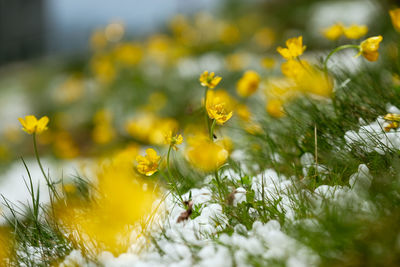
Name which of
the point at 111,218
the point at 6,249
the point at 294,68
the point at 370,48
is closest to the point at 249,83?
the point at 294,68

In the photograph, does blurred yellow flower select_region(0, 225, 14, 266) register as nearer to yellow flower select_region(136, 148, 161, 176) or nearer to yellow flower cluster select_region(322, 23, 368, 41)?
yellow flower select_region(136, 148, 161, 176)

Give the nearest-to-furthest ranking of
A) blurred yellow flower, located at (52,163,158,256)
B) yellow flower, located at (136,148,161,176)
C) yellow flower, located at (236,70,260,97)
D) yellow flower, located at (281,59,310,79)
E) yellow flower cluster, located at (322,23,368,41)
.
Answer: blurred yellow flower, located at (52,163,158,256) < yellow flower, located at (136,148,161,176) < yellow flower, located at (281,59,310,79) < yellow flower cluster, located at (322,23,368,41) < yellow flower, located at (236,70,260,97)

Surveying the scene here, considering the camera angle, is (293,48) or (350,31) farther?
(350,31)

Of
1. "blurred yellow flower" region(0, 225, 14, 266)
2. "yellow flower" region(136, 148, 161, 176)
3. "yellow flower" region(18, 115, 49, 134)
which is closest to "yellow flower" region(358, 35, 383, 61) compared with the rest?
"yellow flower" region(136, 148, 161, 176)

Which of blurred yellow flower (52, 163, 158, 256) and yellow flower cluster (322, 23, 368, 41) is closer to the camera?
blurred yellow flower (52, 163, 158, 256)

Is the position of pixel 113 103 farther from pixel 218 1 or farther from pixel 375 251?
pixel 218 1

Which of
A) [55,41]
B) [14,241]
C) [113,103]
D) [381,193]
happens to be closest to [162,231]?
[14,241]

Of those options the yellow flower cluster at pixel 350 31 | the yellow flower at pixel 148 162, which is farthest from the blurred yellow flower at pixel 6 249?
the yellow flower cluster at pixel 350 31

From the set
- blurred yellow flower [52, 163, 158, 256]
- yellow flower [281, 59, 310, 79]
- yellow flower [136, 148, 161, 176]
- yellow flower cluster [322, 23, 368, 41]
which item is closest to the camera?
blurred yellow flower [52, 163, 158, 256]

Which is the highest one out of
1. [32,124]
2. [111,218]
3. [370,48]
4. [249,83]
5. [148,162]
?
[249,83]

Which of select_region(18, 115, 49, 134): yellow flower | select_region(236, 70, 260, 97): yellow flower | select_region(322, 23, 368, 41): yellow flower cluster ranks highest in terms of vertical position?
select_region(236, 70, 260, 97): yellow flower

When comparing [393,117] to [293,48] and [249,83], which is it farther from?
[249,83]
